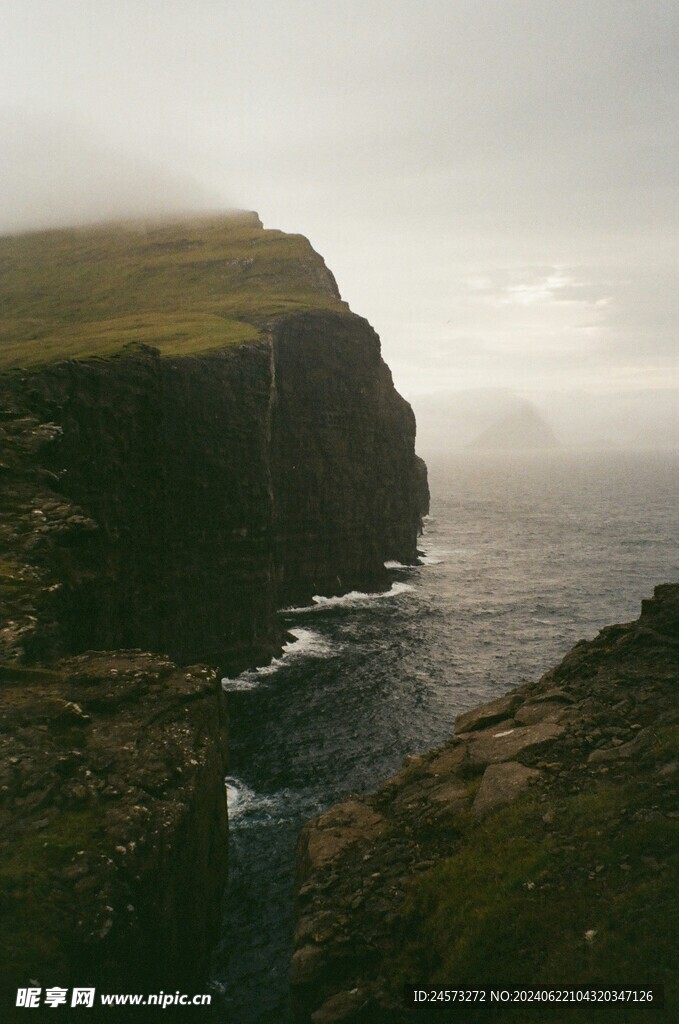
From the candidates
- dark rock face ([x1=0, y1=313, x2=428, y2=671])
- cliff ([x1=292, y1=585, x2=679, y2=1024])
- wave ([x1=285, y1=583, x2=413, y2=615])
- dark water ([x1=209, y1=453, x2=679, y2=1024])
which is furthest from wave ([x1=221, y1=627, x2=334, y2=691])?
cliff ([x1=292, y1=585, x2=679, y2=1024])

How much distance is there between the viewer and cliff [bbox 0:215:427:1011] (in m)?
17.7

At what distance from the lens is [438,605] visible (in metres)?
75.1

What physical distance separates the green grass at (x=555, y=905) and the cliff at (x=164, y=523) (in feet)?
22.9

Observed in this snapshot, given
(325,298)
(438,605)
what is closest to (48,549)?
(438,605)

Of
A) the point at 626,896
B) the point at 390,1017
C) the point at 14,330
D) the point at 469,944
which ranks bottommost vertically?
the point at 390,1017

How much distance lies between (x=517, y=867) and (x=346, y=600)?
59569mm

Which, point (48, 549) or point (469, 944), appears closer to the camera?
point (469, 944)

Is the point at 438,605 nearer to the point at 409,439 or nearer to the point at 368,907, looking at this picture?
the point at 409,439

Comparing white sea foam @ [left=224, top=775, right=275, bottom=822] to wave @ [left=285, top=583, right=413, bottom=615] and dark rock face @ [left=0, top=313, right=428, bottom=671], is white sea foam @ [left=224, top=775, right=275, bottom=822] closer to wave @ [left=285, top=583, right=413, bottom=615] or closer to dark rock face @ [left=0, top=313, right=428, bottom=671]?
dark rock face @ [left=0, top=313, right=428, bottom=671]

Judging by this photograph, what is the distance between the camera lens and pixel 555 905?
15.0 m

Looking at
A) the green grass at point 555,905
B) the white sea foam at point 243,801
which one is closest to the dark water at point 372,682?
the white sea foam at point 243,801

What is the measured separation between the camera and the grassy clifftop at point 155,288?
6856 centimetres

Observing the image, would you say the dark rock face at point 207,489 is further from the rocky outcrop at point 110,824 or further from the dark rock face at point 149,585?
the rocky outcrop at point 110,824

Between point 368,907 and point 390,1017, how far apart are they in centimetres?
278
